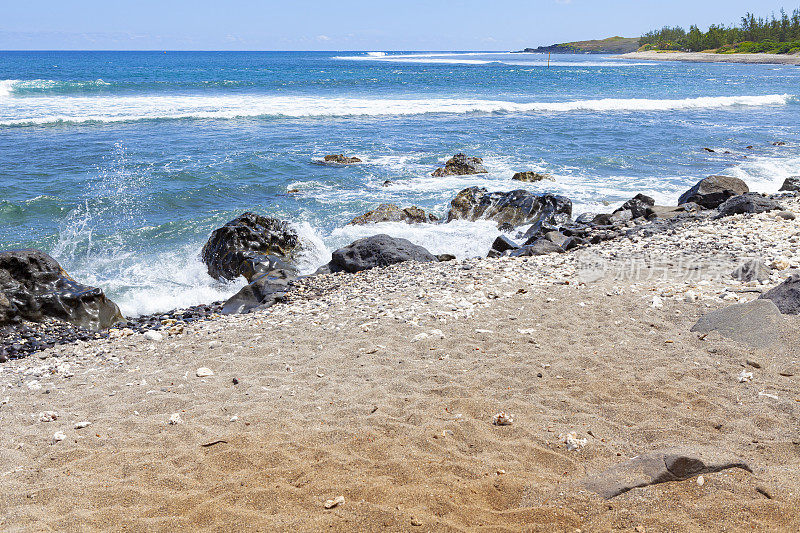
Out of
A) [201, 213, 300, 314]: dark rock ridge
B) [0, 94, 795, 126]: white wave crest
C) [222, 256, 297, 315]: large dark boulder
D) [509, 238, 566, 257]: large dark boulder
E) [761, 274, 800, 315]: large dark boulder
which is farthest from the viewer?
[0, 94, 795, 126]: white wave crest

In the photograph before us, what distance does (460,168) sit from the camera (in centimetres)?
1881

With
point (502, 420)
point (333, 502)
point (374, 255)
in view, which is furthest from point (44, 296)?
point (502, 420)

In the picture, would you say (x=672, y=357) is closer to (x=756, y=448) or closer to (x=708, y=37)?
(x=756, y=448)

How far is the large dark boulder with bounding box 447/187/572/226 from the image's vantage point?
13.5 metres

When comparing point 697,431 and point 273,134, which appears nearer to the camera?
point 697,431

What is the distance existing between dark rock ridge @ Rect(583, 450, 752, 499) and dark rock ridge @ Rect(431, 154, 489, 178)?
1559 cm

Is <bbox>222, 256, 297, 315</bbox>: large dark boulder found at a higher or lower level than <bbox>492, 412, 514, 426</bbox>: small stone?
lower

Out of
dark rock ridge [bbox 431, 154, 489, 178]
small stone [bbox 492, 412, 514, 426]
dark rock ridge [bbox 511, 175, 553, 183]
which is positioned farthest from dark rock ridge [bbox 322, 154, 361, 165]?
small stone [bbox 492, 412, 514, 426]

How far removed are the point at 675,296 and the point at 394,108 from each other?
105 feet

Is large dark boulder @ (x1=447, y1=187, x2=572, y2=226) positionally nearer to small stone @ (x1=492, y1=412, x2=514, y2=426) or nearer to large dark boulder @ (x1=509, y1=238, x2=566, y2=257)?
large dark boulder @ (x1=509, y1=238, x2=566, y2=257)

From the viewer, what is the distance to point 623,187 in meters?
16.8

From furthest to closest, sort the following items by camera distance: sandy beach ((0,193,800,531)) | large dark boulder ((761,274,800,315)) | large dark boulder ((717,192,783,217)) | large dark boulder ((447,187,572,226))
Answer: large dark boulder ((447,187,572,226)) < large dark boulder ((717,192,783,217)) < large dark boulder ((761,274,800,315)) < sandy beach ((0,193,800,531))

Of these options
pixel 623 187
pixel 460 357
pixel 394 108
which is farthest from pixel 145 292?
pixel 394 108

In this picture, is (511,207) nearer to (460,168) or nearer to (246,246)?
(460,168)
